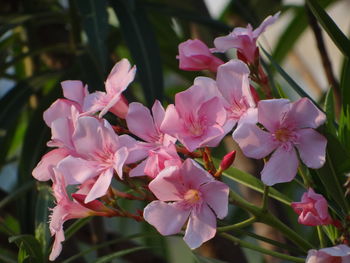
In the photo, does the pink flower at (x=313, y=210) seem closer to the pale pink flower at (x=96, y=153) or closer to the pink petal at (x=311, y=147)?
the pink petal at (x=311, y=147)

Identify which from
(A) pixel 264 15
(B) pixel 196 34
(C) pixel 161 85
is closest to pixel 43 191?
(C) pixel 161 85

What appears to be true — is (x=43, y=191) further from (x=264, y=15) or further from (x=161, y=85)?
(x=264, y=15)

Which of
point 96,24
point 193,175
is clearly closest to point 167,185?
point 193,175

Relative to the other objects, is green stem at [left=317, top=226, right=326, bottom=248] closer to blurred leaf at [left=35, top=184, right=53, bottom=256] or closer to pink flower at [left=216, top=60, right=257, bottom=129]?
pink flower at [left=216, top=60, right=257, bottom=129]

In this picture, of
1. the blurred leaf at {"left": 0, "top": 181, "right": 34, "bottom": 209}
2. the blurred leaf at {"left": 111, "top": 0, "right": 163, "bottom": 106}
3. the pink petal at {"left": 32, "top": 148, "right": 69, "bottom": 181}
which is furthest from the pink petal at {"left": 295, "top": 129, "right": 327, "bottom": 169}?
the blurred leaf at {"left": 0, "top": 181, "right": 34, "bottom": 209}

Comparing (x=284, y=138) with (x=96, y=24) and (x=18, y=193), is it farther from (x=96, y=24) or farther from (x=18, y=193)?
(x=18, y=193)

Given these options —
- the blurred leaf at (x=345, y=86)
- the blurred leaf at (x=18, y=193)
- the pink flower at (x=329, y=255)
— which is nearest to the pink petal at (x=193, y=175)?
the pink flower at (x=329, y=255)
